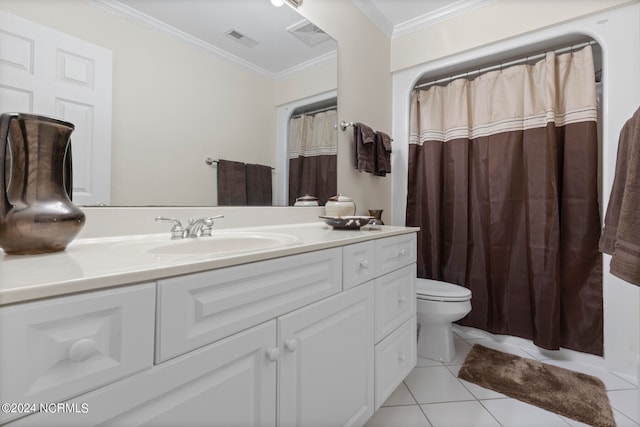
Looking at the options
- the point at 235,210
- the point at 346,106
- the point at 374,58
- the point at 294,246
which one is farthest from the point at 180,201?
the point at 374,58

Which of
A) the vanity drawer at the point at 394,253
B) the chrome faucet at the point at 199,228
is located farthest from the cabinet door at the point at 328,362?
the chrome faucet at the point at 199,228

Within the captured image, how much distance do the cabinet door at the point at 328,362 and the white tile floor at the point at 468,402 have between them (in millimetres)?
325

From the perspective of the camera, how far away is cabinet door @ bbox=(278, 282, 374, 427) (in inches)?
31.5

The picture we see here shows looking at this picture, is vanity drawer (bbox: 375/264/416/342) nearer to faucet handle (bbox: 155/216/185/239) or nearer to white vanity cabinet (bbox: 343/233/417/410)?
white vanity cabinet (bbox: 343/233/417/410)

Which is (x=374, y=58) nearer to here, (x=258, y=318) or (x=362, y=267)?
(x=362, y=267)

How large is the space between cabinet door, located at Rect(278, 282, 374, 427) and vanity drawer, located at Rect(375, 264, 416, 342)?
7cm

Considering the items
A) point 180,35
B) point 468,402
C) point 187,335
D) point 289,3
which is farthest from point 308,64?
point 468,402

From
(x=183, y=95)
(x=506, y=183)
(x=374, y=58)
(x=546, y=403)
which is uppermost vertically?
(x=374, y=58)

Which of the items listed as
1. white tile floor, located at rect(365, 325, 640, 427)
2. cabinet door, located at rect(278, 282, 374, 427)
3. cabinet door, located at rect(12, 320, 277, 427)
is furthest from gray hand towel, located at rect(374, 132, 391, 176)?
cabinet door, located at rect(12, 320, 277, 427)

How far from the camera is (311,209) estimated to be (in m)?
1.70

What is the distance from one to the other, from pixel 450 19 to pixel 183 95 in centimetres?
195

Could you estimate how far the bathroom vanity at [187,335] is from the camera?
0.42m

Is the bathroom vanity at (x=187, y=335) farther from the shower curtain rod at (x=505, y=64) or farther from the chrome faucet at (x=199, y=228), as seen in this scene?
the shower curtain rod at (x=505, y=64)

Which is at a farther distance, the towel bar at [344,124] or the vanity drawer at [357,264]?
the towel bar at [344,124]
